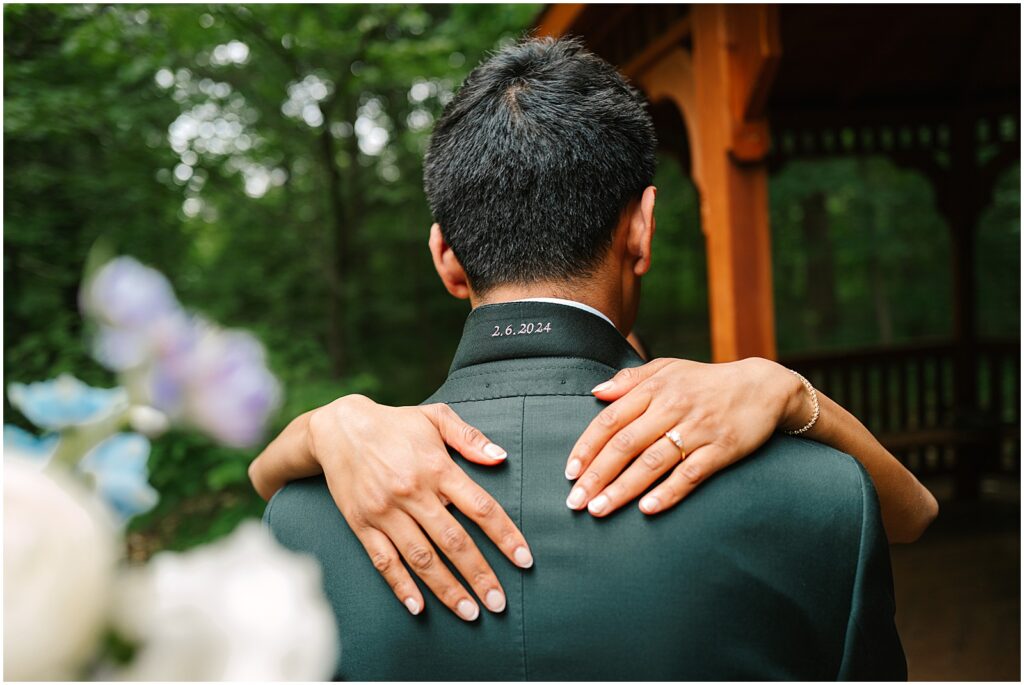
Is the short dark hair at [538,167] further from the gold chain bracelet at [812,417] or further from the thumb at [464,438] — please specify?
the gold chain bracelet at [812,417]

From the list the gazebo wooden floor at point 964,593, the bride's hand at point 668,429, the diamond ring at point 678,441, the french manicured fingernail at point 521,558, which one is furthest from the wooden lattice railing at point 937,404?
the french manicured fingernail at point 521,558

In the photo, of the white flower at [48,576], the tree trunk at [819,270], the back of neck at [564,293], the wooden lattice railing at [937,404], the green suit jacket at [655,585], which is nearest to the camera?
the white flower at [48,576]

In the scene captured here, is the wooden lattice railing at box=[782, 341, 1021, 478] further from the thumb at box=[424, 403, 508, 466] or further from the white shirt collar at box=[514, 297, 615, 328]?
the thumb at box=[424, 403, 508, 466]

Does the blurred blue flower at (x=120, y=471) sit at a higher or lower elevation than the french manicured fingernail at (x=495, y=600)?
higher

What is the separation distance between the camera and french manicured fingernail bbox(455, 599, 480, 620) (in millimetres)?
998

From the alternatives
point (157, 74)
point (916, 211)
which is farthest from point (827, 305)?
point (157, 74)

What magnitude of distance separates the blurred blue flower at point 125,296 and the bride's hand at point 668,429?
70 centimetres

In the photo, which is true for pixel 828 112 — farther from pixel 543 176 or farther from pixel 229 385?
pixel 229 385

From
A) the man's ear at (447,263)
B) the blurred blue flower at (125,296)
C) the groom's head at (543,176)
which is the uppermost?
the blurred blue flower at (125,296)

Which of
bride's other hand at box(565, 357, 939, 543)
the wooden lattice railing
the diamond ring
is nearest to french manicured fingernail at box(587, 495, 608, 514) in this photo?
bride's other hand at box(565, 357, 939, 543)

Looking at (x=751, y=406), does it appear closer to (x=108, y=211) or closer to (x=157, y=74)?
(x=108, y=211)

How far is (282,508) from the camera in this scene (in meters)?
1.18

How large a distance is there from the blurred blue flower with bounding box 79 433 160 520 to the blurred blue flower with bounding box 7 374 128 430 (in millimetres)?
16

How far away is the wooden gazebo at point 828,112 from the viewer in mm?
2896
